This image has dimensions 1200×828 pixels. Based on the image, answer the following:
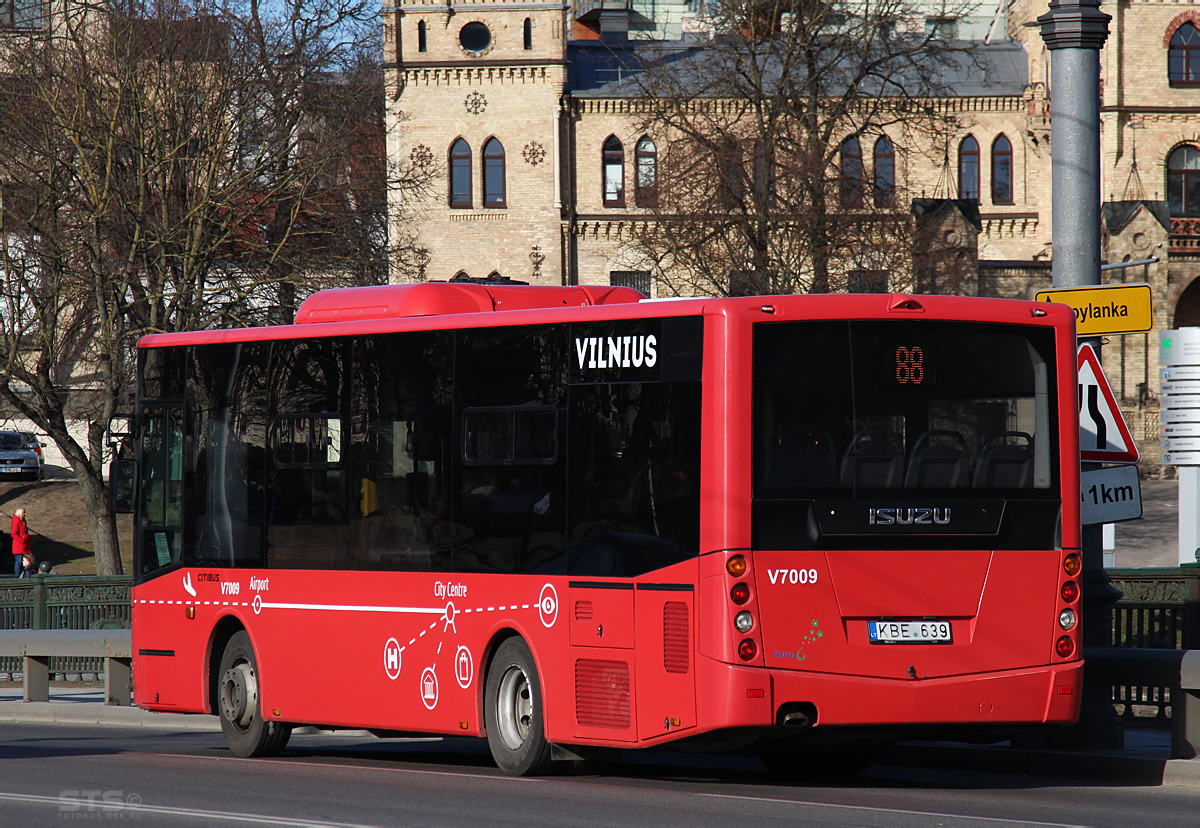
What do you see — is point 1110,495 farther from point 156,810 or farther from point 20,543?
point 20,543

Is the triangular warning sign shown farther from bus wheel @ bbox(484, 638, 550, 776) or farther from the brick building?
the brick building

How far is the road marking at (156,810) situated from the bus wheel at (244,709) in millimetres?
2758

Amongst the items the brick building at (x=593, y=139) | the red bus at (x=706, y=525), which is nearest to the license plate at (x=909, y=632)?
the red bus at (x=706, y=525)

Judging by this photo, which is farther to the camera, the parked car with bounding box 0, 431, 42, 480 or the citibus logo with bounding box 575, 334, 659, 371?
the parked car with bounding box 0, 431, 42, 480

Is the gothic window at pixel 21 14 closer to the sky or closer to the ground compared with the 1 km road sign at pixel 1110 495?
closer to the sky

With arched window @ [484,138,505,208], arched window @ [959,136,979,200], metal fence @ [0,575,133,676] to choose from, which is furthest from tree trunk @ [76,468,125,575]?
arched window @ [959,136,979,200]

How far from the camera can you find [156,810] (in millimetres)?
9672

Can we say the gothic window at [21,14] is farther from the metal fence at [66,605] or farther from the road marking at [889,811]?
the road marking at [889,811]

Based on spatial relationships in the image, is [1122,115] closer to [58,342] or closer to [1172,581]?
[58,342]

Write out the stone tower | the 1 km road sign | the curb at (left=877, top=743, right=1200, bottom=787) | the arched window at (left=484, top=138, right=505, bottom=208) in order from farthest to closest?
the arched window at (left=484, top=138, right=505, bottom=208) → the stone tower → the 1 km road sign → the curb at (left=877, top=743, right=1200, bottom=787)

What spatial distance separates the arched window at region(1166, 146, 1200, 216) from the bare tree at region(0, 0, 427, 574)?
138 ft

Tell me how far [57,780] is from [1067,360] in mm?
7028

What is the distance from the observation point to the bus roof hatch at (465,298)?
40.2ft

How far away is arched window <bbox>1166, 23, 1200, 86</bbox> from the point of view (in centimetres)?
6494
